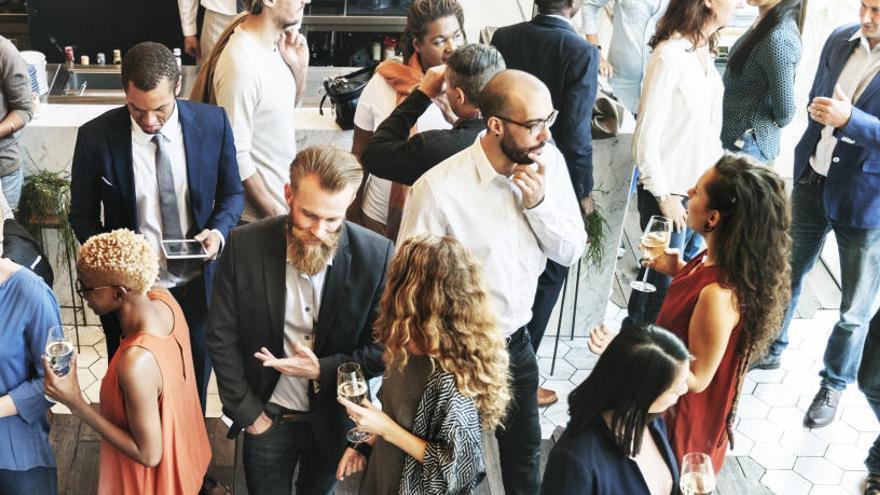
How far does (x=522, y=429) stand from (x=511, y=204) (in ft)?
2.65

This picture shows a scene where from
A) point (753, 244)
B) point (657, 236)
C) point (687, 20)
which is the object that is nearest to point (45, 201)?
point (657, 236)

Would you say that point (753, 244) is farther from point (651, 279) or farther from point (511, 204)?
point (651, 279)

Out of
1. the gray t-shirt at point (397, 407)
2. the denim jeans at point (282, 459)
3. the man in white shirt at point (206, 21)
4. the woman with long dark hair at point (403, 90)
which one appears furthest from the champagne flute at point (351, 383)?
the man in white shirt at point (206, 21)

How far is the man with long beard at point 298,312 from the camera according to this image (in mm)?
2645

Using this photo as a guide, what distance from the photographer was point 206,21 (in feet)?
19.5

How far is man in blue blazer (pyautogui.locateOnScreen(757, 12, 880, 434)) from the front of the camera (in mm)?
3840

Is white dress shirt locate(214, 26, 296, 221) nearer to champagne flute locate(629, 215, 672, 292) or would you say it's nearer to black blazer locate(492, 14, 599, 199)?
black blazer locate(492, 14, 599, 199)

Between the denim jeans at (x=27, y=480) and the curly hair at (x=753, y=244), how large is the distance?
2.18 meters

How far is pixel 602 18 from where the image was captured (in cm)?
686

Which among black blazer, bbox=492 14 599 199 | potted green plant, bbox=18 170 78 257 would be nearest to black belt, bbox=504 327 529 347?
black blazer, bbox=492 14 599 199

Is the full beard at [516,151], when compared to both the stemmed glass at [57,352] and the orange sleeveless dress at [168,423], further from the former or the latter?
the stemmed glass at [57,352]

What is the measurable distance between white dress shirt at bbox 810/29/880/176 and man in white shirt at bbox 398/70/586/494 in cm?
156

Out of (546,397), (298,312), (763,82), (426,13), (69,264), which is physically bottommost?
(546,397)

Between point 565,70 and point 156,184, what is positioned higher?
point 565,70
